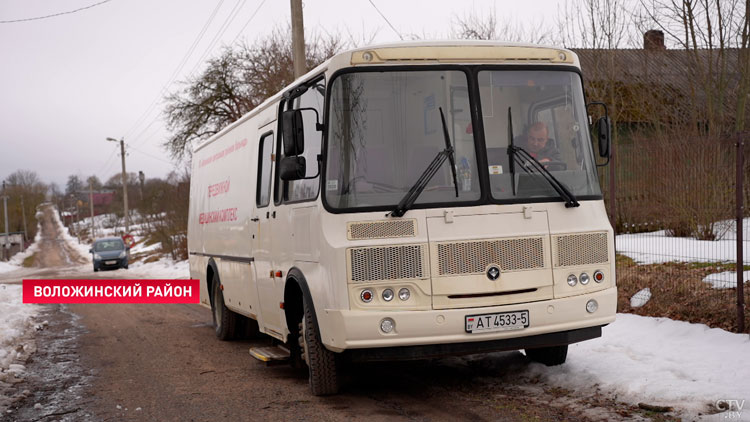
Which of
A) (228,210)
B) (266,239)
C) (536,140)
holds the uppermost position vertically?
(536,140)

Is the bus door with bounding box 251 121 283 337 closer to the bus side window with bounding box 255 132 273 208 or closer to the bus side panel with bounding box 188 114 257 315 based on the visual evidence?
the bus side window with bounding box 255 132 273 208

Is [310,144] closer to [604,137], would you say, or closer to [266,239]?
[266,239]

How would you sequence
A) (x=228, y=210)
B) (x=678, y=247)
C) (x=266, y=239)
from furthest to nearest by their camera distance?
(x=228, y=210) → (x=678, y=247) → (x=266, y=239)

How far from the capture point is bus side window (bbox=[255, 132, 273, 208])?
28.4 ft

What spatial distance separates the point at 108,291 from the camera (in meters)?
24.4

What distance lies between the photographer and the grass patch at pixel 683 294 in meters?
8.59

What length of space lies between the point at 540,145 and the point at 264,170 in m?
3.27

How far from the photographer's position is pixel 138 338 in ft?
40.0

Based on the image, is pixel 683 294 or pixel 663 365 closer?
pixel 663 365

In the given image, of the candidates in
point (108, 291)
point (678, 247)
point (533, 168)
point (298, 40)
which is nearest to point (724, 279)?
point (678, 247)

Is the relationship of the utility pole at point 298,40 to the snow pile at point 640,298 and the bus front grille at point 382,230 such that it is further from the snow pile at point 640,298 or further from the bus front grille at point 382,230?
the bus front grille at point 382,230

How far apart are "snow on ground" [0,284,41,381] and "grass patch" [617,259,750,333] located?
7.45 m

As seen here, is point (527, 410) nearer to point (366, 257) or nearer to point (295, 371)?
point (366, 257)

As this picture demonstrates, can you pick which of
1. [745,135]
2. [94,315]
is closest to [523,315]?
[745,135]
